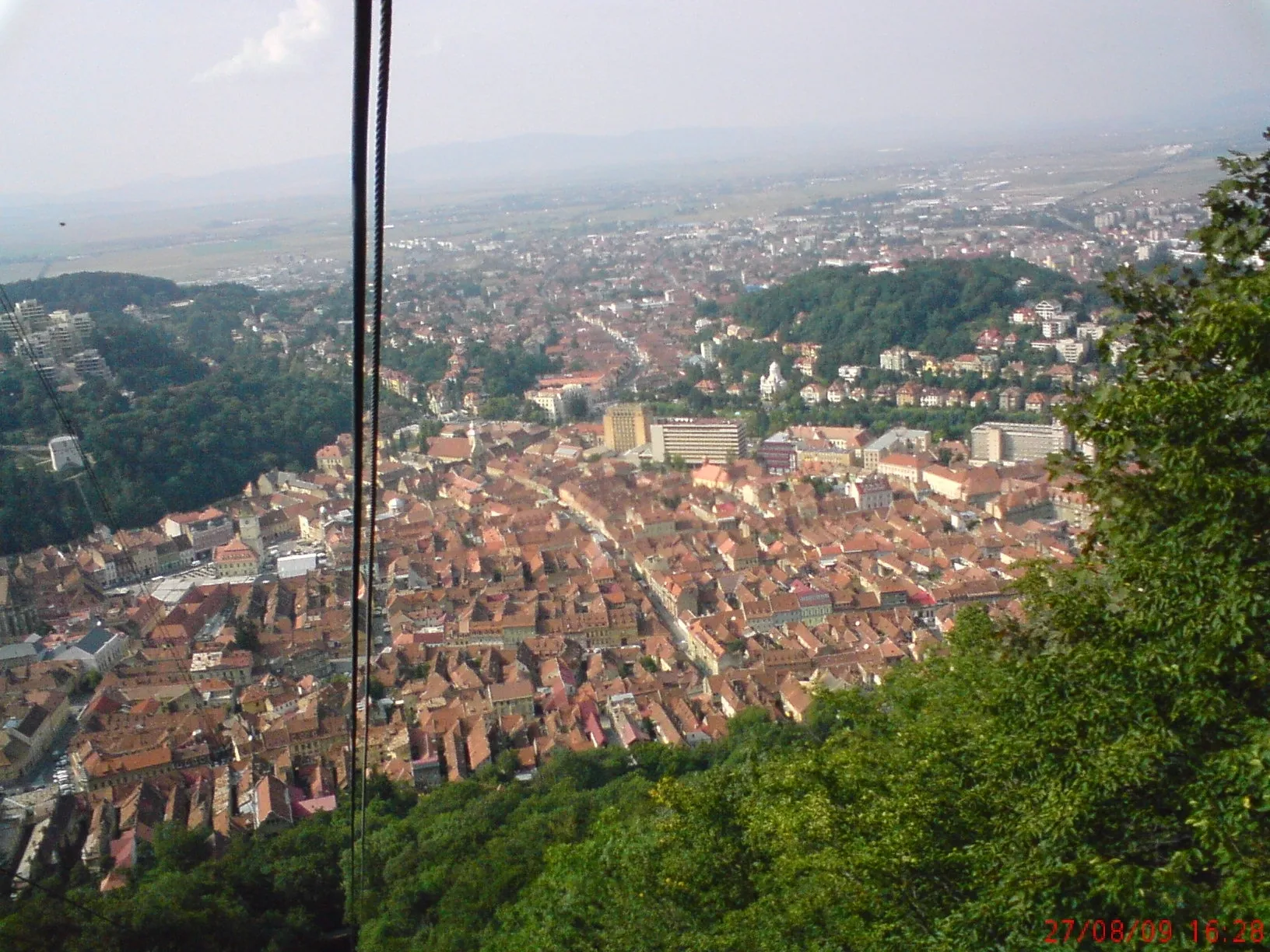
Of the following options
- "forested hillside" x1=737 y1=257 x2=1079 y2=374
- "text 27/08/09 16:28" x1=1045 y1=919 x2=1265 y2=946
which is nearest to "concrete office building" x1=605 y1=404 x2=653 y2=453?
"forested hillside" x1=737 y1=257 x2=1079 y2=374

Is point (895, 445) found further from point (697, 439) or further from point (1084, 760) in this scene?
point (1084, 760)

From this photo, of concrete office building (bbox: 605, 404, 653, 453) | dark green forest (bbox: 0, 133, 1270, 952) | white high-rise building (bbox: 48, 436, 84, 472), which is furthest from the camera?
concrete office building (bbox: 605, 404, 653, 453)

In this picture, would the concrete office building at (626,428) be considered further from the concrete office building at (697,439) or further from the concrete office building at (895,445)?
the concrete office building at (895,445)

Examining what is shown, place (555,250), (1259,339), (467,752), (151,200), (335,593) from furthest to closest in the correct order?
(555,250) → (151,200) → (335,593) → (467,752) → (1259,339)

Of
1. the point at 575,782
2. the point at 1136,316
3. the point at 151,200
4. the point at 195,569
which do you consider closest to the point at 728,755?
the point at 575,782

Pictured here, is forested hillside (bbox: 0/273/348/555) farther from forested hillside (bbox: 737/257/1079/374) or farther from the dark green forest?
forested hillside (bbox: 737/257/1079/374)

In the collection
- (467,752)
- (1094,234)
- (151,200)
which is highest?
(151,200)

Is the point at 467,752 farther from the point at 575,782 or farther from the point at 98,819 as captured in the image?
the point at 98,819
